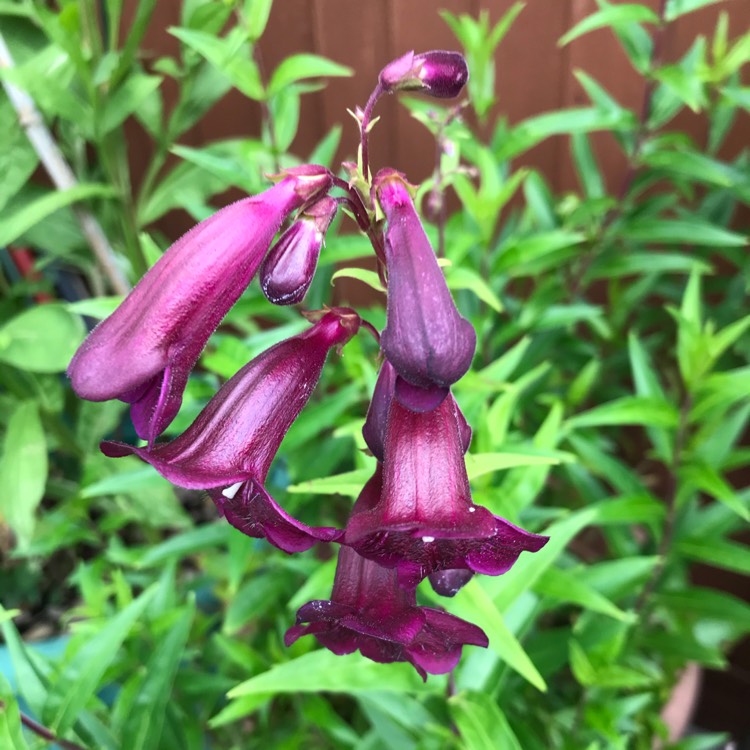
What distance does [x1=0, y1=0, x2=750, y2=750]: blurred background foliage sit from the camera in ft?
2.77

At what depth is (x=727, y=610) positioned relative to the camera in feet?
3.75

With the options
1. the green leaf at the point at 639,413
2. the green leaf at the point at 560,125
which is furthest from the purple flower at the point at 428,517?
the green leaf at the point at 560,125

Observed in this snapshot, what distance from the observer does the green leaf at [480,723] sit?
735mm

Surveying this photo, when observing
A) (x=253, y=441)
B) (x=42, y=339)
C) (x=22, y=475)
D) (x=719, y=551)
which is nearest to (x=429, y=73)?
(x=253, y=441)

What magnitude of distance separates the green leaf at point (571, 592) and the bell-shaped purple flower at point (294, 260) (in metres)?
0.56

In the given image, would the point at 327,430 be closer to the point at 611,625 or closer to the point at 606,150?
the point at 611,625

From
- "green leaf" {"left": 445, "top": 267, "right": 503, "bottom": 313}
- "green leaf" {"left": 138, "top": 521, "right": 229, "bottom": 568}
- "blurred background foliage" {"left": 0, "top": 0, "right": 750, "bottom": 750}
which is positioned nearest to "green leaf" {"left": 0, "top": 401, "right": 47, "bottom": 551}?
"blurred background foliage" {"left": 0, "top": 0, "right": 750, "bottom": 750}

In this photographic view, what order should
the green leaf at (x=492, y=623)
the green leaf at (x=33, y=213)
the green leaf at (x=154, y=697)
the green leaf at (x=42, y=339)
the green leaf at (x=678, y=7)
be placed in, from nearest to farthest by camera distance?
the green leaf at (x=492, y=623) → the green leaf at (x=154, y=697) → the green leaf at (x=678, y=7) → the green leaf at (x=33, y=213) → the green leaf at (x=42, y=339)

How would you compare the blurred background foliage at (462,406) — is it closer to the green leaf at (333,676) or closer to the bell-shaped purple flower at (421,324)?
the green leaf at (333,676)

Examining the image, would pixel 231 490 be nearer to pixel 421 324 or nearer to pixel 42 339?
pixel 421 324

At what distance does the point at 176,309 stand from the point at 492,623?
0.46 meters

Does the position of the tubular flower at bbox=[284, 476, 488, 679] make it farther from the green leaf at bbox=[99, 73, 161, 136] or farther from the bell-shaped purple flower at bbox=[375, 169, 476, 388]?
the green leaf at bbox=[99, 73, 161, 136]

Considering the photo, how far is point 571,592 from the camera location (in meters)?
0.87

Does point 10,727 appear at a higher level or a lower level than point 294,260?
lower
